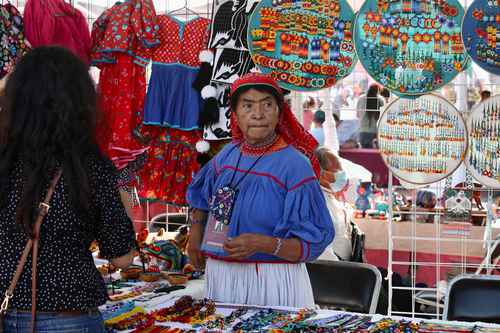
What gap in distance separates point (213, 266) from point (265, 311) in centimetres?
39

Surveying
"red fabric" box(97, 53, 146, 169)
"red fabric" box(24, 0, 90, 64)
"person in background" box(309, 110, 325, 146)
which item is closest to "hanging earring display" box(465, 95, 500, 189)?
"red fabric" box(97, 53, 146, 169)

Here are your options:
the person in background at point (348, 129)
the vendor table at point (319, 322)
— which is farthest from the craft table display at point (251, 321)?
the person in background at point (348, 129)

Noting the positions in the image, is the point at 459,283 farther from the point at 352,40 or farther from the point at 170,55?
the point at 170,55

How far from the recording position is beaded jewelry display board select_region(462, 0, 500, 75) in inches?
121

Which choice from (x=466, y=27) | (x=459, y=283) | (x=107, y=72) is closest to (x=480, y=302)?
(x=459, y=283)

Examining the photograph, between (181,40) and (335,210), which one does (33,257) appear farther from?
(335,210)

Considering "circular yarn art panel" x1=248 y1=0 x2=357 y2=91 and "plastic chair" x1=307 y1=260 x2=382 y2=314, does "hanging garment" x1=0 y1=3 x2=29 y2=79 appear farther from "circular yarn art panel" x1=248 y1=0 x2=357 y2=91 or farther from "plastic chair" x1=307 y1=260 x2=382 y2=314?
"plastic chair" x1=307 y1=260 x2=382 y2=314

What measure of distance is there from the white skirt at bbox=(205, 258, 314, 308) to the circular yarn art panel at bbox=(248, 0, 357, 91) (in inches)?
42.2

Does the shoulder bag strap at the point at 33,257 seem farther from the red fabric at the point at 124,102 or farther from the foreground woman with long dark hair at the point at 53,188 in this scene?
the red fabric at the point at 124,102

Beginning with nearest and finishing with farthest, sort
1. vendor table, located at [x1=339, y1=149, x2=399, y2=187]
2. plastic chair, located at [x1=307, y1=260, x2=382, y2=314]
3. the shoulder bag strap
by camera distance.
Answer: the shoulder bag strap < plastic chair, located at [x1=307, y1=260, x2=382, y2=314] < vendor table, located at [x1=339, y1=149, x2=399, y2=187]

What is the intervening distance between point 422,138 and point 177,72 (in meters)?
1.30

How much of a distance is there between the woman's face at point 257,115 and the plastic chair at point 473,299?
0.96 meters

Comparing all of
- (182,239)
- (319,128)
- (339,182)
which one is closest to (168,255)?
(182,239)

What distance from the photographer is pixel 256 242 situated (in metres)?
2.39
